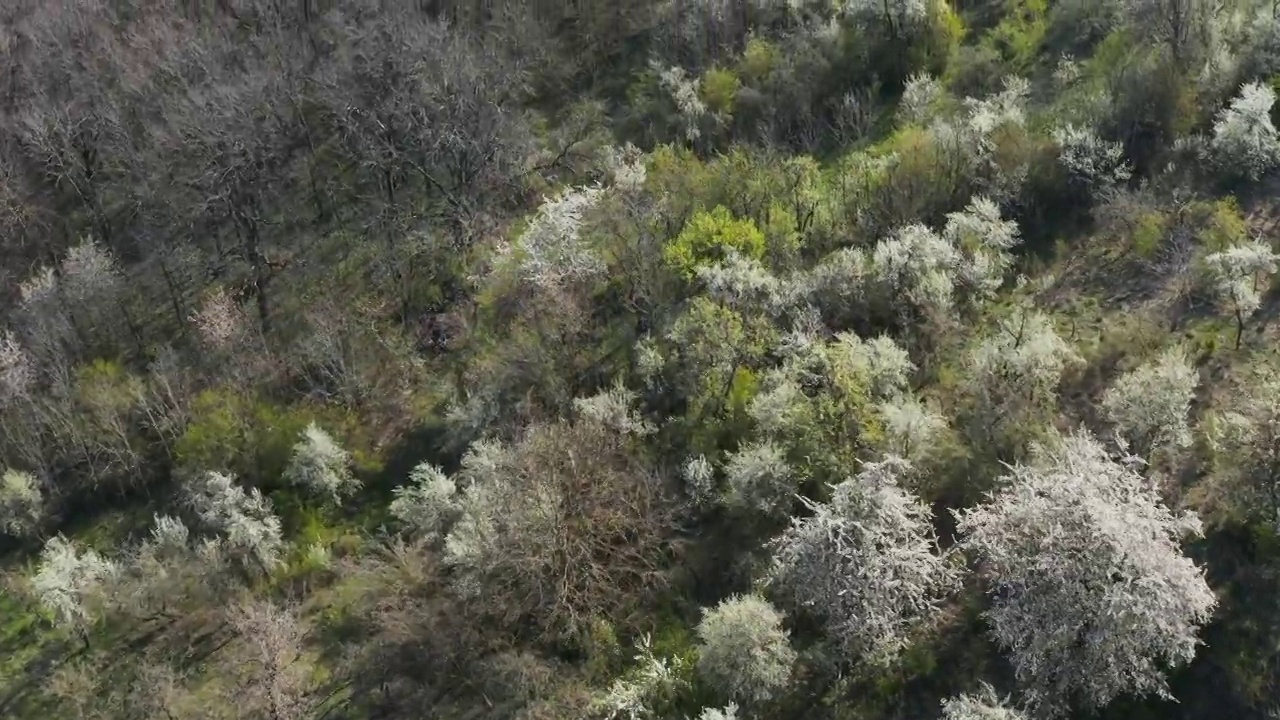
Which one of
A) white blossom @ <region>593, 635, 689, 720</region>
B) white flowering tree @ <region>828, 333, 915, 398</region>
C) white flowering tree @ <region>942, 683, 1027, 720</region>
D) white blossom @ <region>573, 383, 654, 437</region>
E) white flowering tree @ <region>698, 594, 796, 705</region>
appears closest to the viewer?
white flowering tree @ <region>942, 683, 1027, 720</region>

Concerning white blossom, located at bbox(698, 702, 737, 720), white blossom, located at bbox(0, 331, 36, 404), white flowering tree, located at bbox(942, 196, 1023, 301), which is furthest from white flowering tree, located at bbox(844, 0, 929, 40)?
white blossom, located at bbox(0, 331, 36, 404)

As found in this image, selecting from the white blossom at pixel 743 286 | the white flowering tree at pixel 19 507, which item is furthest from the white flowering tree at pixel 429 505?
the white flowering tree at pixel 19 507

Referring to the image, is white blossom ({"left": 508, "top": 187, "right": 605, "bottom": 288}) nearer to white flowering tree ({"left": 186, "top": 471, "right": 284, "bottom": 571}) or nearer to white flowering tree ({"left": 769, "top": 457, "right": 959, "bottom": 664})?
white flowering tree ({"left": 186, "top": 471, "right": 284, "bottom": 571})

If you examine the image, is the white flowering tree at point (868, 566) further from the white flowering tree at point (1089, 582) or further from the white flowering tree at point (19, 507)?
the white flowering tree at point (19, 507)

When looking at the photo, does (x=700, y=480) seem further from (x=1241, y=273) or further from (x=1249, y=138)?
(x=1249, y=138)

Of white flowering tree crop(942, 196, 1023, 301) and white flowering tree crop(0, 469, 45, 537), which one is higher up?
white flowering tree crop(942, 196, 1023, 301)

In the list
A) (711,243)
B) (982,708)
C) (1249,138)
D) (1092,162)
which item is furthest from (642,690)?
(1249,138)

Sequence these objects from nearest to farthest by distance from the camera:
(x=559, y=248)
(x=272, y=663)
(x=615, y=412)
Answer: (x=272, y=663)
(x=615, y=412)
(x=559, y=248)

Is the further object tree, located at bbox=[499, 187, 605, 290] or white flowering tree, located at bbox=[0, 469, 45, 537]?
tree, located at bbox=[499, 187, 605, 290]
